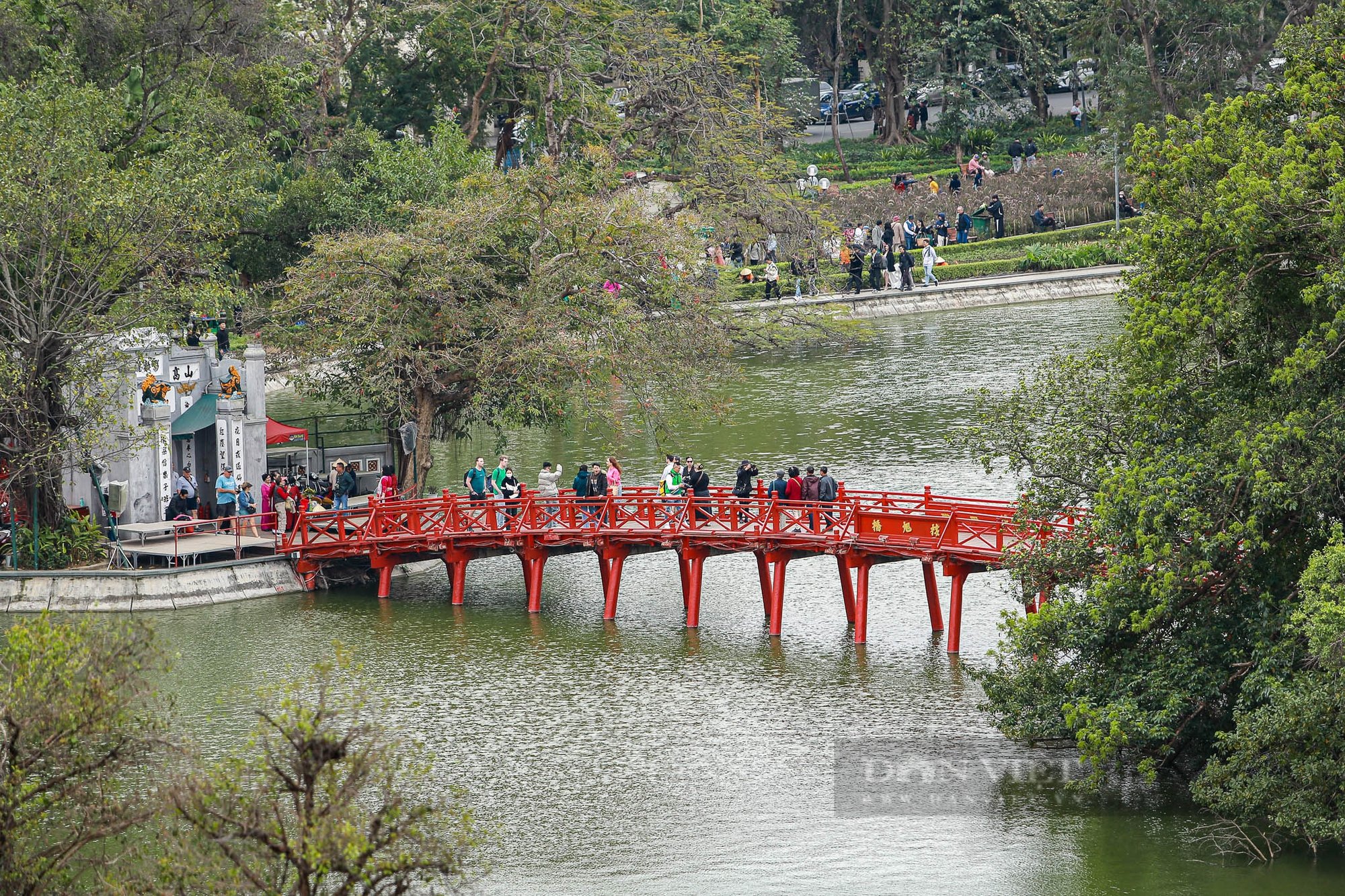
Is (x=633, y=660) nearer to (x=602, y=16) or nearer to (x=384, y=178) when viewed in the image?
(x=384, y=178)

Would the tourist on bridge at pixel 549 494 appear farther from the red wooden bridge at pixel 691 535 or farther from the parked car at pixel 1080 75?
the parked car at pixel 1080 75

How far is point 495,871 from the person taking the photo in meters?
23.4

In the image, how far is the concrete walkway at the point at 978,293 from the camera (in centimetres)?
6394

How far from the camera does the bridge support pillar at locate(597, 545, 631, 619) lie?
34375 millimetres

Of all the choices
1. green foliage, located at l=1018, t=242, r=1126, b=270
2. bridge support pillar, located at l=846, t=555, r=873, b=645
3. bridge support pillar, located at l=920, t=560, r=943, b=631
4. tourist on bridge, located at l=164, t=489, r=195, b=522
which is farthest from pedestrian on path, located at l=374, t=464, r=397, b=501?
green foliage, located at l=1018, t=242, r=1126, b=270

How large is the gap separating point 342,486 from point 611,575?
649 centimetres

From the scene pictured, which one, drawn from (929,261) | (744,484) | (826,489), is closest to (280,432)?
(744,484)

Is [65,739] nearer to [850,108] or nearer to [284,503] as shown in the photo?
[284,503]

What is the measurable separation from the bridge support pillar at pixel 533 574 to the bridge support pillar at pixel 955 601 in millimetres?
8022

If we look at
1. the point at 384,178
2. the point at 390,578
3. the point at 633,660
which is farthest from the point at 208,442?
the point at 633,660

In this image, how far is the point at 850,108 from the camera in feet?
289

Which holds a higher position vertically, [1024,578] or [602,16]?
[602,16]

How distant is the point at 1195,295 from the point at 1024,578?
15.7 ft

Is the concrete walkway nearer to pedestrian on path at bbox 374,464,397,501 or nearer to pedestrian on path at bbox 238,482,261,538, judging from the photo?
pedestrian on path at bbox 374,464,397,501
